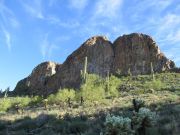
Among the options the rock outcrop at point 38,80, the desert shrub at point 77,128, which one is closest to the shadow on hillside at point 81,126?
the desert shrub at point 77,128

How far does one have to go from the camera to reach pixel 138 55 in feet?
328

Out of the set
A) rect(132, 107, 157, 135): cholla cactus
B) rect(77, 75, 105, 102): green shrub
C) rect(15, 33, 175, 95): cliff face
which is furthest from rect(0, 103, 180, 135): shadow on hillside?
rect(15, 33, 175, 95): cliff face

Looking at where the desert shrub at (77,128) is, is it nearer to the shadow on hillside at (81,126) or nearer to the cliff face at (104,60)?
the shadow on hillside at (81,126)

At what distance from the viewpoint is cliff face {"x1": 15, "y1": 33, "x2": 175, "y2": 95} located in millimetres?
96188

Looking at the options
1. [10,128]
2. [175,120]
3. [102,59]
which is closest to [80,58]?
[102,59]

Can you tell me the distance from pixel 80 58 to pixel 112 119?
91.7 m

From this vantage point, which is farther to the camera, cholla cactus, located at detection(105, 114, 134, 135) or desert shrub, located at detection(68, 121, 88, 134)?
desert shrub, located at detection(68, 121, 88, 134)

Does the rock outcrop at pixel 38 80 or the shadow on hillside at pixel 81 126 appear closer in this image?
the shadow on hillside at pixel 81 126

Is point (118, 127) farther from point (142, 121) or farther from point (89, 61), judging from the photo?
point (89, 61)

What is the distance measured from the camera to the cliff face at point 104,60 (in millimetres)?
96188

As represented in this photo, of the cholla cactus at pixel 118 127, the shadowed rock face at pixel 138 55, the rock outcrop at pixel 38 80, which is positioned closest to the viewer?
the cholla cactus at pixel 118 127

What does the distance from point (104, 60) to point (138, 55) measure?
8816mm

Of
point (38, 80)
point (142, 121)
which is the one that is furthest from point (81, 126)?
point (38, 80)

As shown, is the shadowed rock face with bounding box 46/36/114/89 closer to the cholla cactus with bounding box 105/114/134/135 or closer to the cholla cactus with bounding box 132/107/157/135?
the cholla cactus with bounding box 132/107/157/135
